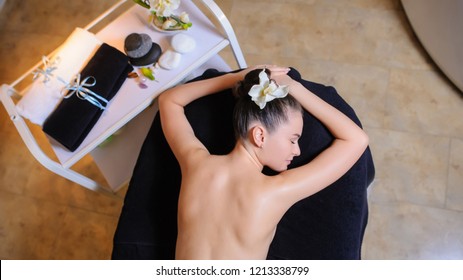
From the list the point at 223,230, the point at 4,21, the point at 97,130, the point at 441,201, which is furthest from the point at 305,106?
the point at 4,21

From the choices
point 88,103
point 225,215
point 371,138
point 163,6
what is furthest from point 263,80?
point 371,138

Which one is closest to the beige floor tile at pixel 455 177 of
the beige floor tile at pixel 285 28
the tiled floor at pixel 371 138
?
the tiled floor at pixel 371 138

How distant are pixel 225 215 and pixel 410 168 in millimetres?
1040

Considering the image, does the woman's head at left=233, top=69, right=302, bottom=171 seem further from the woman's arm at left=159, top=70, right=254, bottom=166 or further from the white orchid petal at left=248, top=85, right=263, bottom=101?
the woman's arm at left=159, top=70, right=254, bottom=166

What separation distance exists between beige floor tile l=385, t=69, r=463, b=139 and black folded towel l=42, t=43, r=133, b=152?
118 cm

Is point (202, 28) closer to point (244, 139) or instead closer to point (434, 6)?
point (244, 139)

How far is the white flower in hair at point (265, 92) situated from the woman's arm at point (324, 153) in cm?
21

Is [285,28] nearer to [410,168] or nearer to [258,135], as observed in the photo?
[410,168]

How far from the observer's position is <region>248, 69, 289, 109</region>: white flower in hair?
113 cm

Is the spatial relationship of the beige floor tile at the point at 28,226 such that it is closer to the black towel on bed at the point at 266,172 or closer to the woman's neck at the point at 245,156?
the black towel on bed at the point at 266,172

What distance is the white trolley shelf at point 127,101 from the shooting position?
145 cm

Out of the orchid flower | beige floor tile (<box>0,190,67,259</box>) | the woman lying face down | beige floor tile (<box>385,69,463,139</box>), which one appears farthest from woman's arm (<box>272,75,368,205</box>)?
beige floor tile (<box>0,190,67,259</box>)
